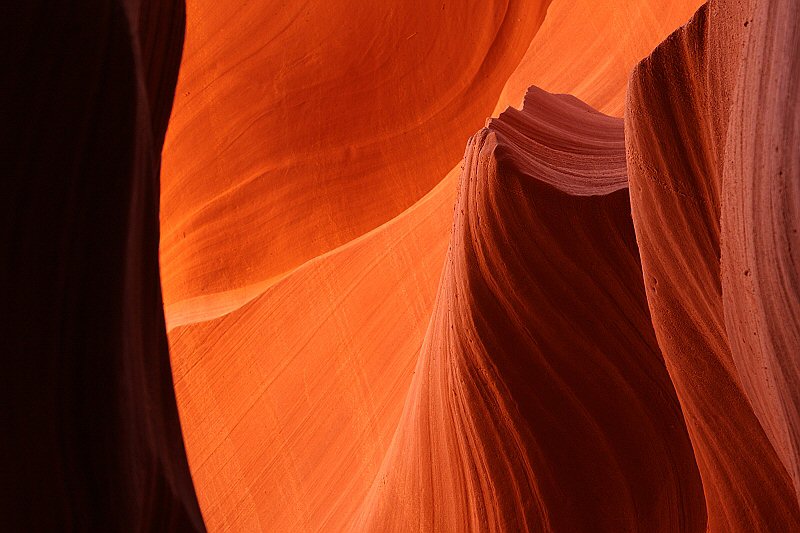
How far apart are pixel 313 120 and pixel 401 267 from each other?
716mm

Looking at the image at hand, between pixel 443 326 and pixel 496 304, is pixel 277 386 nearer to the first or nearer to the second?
pixel 443 326

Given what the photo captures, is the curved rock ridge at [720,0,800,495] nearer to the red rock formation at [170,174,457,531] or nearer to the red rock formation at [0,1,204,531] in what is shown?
the red rock formation at [0,1,204,531]

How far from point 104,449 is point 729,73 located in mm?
585

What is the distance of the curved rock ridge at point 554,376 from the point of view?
3.49 ft

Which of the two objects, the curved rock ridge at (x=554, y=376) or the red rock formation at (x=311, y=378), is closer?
the curved rock ridge at (x=554, y=376)

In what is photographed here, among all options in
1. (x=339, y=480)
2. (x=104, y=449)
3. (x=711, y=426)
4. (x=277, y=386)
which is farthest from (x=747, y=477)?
(x=277, y=386)

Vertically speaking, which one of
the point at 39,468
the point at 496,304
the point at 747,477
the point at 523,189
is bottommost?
the point at 747,477

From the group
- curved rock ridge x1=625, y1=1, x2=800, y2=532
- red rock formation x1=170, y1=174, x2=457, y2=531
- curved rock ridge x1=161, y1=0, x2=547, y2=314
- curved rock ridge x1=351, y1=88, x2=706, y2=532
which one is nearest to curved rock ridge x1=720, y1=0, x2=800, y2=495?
curved rock ridge x1=625, y1=1, x2=800, y2=532

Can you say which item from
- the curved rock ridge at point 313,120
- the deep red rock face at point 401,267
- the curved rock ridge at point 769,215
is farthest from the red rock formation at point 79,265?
the curved rock ridge at point 313,120

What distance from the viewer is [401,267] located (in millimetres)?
1691

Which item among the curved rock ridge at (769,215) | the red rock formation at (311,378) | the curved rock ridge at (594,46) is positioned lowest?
the curved rock ridge at (769,215)

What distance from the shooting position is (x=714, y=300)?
78cm

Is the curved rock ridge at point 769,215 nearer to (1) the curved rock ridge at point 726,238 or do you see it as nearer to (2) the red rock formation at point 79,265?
(1) the curved rock ridge at point 726,238

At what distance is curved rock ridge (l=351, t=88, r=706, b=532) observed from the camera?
1062 millimetres
